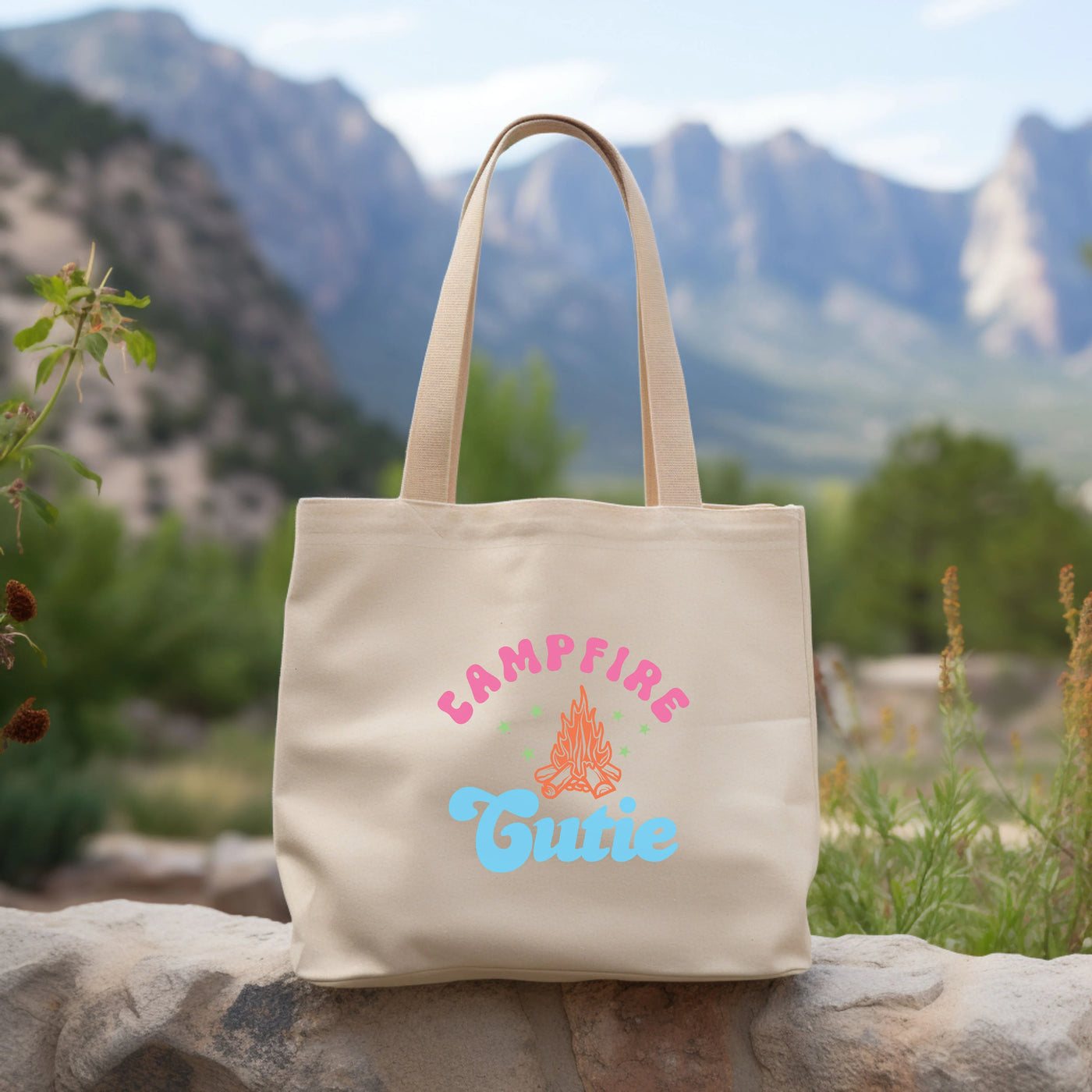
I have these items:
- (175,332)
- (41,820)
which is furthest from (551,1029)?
(175,332)

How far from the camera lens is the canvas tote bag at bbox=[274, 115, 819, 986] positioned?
1028 millimetres

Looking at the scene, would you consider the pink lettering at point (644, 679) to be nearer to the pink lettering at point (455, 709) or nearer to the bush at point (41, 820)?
the pink lettering at point (455, 709)

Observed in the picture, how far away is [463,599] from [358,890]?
12.5 inches

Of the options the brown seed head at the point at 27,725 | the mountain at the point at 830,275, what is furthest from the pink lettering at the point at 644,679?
the mountain at the point at 830,275

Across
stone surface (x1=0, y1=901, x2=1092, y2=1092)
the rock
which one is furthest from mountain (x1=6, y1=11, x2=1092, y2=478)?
stone surface (x1=0, y1=901, x2=1092, y2=1092)

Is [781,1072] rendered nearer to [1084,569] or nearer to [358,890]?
[358,890]

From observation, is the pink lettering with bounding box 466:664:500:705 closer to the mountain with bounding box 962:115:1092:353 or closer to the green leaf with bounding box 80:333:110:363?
the green leaf with bounding box 80:333:110:363

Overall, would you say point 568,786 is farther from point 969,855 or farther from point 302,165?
point 302,165

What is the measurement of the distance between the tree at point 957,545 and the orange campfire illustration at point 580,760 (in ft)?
30.9

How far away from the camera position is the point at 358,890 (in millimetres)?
1028

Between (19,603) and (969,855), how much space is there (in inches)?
55.6

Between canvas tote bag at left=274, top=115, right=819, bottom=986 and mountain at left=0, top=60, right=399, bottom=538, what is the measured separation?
53.5 feet

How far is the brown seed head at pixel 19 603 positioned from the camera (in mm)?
1094

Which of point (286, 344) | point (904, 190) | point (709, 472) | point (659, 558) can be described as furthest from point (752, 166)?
point (659, 558)
